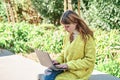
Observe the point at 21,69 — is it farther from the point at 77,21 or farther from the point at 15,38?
the point at 77,21

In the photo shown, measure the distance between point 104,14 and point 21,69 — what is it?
4246 millimetres

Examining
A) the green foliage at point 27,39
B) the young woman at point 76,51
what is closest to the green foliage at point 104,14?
the green foliage at point 27,39

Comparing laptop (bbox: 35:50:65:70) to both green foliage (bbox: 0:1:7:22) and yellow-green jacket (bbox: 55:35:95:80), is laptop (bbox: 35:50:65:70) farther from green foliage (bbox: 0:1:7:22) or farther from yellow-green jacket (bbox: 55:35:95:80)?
green foliage (bbox: 0:1:7:22)

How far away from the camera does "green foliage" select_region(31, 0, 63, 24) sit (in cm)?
1329

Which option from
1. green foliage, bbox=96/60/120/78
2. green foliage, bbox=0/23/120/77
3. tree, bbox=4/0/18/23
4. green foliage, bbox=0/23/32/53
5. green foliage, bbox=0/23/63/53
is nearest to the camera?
green foliage, bbox=96/60/120/78

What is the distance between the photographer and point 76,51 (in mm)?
4797

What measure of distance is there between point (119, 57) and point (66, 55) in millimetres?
2964

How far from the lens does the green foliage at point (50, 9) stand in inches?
523

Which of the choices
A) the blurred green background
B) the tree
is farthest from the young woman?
the tree

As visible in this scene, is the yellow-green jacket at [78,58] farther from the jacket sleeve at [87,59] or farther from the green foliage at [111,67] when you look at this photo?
the green foliage at [111,67]

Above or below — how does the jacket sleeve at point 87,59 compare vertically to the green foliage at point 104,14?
above

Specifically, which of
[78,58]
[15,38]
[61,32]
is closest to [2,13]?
[15,38]

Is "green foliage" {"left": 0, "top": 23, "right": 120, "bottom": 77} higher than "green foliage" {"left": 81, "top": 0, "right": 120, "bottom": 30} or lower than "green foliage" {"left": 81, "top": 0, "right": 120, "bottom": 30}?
lower

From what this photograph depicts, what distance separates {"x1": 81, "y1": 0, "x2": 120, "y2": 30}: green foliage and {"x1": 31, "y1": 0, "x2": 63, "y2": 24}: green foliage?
168 cm
